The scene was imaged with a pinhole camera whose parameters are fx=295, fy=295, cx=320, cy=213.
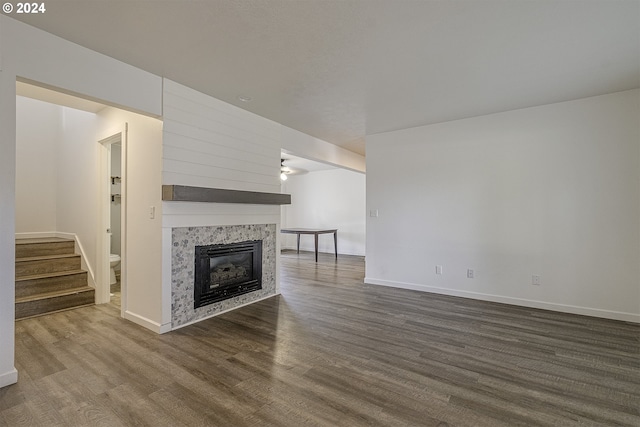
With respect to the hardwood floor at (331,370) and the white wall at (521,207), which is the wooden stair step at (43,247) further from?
the white wall at (521,207)

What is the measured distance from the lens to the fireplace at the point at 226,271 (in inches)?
130

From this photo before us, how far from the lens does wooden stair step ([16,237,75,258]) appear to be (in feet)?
12.6

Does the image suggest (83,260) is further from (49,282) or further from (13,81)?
(13,81)

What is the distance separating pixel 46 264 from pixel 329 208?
259 inches

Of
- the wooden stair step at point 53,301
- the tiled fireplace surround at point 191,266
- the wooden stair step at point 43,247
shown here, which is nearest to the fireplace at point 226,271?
the tiled fireplace surround at point 191,266

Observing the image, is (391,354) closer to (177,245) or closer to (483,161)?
(177,245)

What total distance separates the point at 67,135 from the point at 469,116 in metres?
6.01

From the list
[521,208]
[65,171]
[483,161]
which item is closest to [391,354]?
[521,208]

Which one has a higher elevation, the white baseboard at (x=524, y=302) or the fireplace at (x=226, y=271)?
the fireplace at (x=226, y=271)

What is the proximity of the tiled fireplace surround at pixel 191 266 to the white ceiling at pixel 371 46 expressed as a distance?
156 cm

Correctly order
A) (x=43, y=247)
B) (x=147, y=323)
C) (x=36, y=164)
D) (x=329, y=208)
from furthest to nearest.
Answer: (x=329, y=208) → (x=36, y=164) → (x=43, y=247) → (x=147, y=323)

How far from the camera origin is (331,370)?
225 centimetres

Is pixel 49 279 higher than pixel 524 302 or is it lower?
higher

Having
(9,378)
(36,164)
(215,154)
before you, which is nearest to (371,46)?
(215,154)
